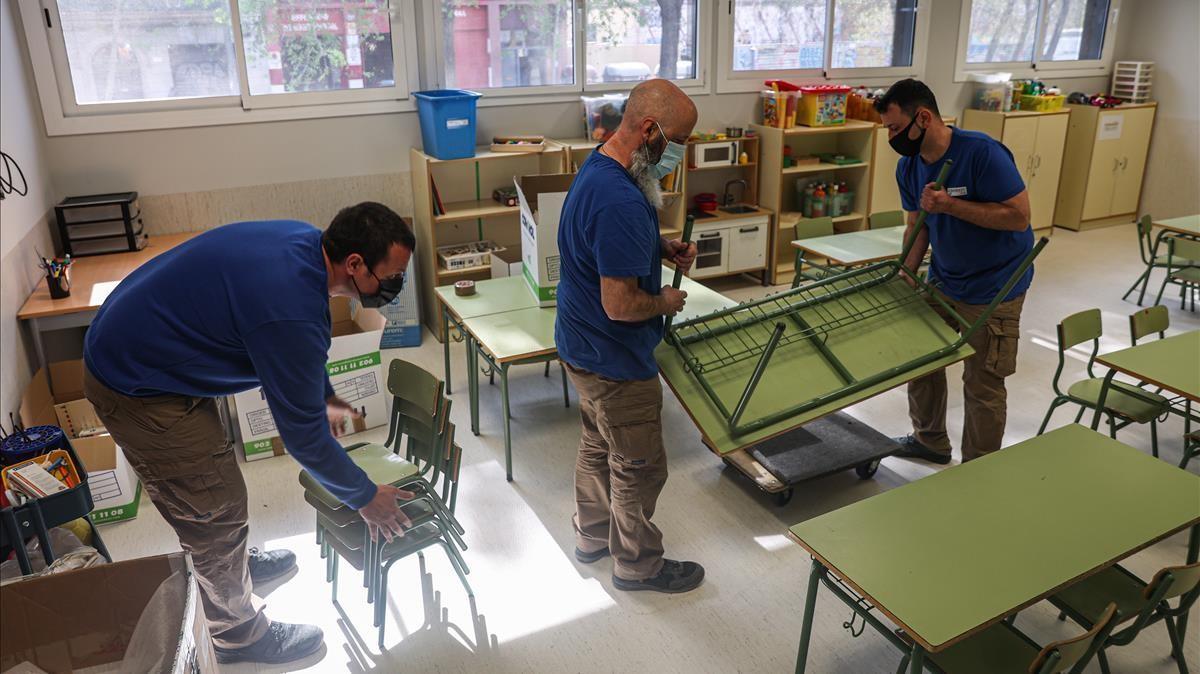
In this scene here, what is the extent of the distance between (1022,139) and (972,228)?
507 centimetres

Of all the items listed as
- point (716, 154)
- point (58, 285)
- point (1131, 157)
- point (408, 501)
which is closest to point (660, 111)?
point (408, 501)

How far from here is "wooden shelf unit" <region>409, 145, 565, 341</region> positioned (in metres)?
5.56

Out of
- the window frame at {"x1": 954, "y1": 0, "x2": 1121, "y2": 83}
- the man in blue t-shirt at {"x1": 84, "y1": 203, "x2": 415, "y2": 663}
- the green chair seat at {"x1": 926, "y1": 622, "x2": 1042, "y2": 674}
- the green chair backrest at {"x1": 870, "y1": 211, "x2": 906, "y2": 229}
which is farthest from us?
the window frame at {"x1": 954, "y1": 0, "x2": 1121, "y2": 83}

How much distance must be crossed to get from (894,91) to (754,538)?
6.44 feet

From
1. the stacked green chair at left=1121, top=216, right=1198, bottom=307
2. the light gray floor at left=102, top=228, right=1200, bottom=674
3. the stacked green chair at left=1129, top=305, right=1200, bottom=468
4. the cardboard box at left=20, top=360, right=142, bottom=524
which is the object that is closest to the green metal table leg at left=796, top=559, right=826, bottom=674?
the light gray floor at left=102, top=228, right=1200, bottom=674

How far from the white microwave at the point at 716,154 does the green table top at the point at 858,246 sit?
50.6 inches

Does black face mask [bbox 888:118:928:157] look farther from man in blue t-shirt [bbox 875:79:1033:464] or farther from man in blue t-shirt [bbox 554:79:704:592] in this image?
man in blue t-shirt [bbox 554:79:704:592]

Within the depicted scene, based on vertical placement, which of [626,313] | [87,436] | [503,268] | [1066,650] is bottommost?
[87,436]

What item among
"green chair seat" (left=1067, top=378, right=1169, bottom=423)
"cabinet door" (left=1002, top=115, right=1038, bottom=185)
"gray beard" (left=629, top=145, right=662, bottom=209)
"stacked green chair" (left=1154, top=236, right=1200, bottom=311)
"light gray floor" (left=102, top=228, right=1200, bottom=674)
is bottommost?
"light gray floor" (left=102, top=228, right=1200, bottom=674)

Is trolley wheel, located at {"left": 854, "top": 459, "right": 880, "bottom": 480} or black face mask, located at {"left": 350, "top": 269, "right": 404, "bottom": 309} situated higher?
black face mask, located at {"left": 350, "top": 269, "right": 404, "bottom": 309}

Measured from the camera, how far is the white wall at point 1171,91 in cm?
802

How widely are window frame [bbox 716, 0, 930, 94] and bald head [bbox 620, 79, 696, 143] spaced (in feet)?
13.8

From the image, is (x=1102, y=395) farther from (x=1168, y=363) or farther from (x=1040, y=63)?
(x=1040, y=63)

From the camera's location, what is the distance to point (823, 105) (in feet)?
21.6
